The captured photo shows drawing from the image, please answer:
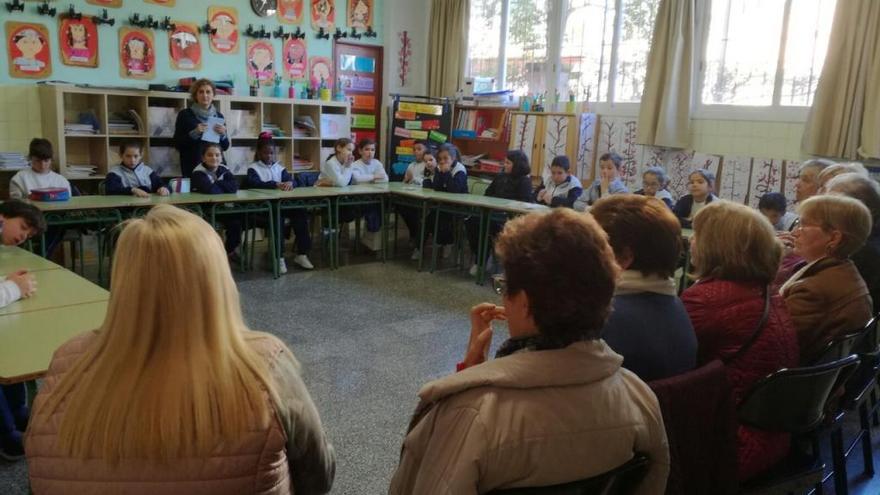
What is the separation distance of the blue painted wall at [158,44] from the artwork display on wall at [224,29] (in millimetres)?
52

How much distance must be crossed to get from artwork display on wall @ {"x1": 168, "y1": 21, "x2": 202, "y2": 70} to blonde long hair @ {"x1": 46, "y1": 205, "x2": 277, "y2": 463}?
20.0ft

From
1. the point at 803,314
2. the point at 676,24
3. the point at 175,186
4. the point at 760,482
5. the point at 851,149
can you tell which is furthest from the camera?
the point at 676,24

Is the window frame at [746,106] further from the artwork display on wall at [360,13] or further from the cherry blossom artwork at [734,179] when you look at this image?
the artwork display on wall at [360,13]

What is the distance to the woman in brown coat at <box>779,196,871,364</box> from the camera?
2.21 m

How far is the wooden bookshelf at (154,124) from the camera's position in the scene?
574 centimetres

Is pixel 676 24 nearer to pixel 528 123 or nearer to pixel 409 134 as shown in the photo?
pixel 528 123

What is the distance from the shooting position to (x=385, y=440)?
296 centimetres

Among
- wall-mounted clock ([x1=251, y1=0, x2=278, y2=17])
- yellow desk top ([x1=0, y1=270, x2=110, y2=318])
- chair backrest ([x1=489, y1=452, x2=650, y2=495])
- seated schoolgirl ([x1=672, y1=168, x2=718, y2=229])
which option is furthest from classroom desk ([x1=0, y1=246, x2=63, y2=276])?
wall-mounted clock ([x1=251, y1=0, x2=278, y2=17])

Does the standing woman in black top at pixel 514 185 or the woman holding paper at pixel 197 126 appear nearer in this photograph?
the woman holding paper at pixel 197 126

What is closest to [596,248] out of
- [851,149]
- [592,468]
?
[592,468]

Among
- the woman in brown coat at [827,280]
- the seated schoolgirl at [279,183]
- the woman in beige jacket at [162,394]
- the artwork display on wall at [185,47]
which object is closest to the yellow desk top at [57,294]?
the woman in beige jacket at [162,394]

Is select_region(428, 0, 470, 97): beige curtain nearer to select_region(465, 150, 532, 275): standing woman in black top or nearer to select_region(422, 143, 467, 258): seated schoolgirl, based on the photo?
select_region(422, 143, 467, 258): seated schoolgirl

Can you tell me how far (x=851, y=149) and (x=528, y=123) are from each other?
320 centimetres

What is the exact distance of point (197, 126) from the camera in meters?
6.10
